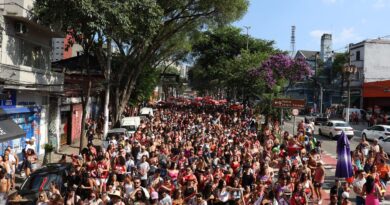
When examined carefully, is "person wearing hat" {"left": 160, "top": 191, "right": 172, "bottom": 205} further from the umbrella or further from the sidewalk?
the sidewalk

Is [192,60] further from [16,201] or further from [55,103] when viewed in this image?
[16,201]

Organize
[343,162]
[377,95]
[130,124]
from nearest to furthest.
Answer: [343,162] → [130,124] → [377,95]

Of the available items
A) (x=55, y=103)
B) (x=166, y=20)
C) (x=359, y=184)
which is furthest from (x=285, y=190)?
(x=166, y=20)

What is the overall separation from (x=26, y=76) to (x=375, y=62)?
163 ft

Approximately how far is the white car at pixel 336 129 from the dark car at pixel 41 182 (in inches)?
880

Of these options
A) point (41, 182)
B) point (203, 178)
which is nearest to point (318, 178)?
point (203, 178)

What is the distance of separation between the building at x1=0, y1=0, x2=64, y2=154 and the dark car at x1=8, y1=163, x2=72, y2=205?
283 centimetres

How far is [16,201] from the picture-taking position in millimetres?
12070

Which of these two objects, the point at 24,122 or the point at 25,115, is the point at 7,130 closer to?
the point at 24,122

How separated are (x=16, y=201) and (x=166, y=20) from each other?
64.9 ft

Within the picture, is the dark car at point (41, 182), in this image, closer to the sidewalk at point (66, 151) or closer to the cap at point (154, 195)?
the cap at point (154, 195)

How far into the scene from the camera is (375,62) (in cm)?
5859

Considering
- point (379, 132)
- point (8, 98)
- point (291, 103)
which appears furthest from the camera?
point (379, 132)

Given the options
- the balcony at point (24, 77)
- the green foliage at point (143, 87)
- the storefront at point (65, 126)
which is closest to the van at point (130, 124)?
the storefront at point (65, 126)
